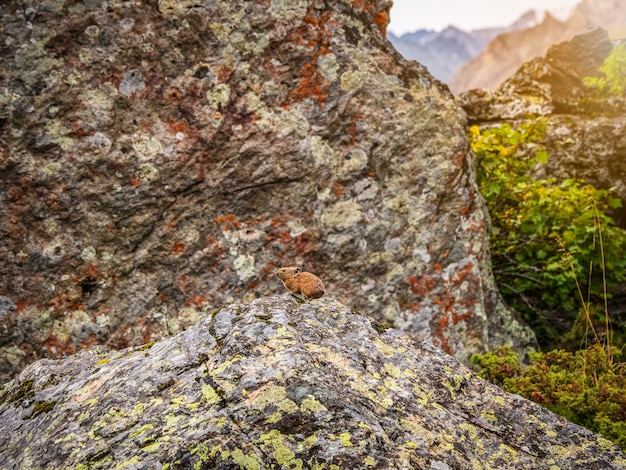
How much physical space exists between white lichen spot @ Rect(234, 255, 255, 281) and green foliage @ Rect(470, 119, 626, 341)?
12.6 ft

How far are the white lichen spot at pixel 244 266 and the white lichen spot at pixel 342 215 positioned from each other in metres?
0.95

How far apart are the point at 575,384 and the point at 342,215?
2.86 m

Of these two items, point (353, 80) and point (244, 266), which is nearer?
point (244, 266)

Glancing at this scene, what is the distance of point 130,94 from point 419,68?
3542 millimetres

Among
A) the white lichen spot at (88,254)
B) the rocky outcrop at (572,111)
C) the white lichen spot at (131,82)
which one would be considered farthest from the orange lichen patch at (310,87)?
the rocky outcrop at (572,111)

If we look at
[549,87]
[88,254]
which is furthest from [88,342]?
[549,87]

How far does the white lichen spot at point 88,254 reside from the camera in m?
4.91

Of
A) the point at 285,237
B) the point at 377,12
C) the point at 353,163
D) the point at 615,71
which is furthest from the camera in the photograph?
the point at 615,71

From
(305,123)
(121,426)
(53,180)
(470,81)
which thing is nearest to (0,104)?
(53,180)

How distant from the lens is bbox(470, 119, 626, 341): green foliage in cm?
664

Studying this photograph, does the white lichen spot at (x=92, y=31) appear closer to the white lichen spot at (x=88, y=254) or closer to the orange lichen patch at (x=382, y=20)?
the white lichen spot at (x=88, y=254)

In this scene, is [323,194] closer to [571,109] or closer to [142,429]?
[142,429]

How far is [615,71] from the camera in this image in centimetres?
881

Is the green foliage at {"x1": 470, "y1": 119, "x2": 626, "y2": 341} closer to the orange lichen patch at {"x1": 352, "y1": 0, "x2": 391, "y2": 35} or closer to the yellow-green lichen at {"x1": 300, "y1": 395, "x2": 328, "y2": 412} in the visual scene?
the orange lichen patch at {"x1": 352, "y1": 0, "x2": 391, "y2": 35}
